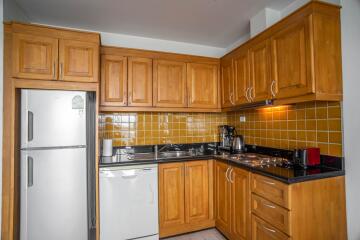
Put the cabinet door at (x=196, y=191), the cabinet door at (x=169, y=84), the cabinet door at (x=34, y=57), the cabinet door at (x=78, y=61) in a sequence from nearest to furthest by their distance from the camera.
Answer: the cabinet door at (x=34, y=57), the cabinet door at (x=78, y=61), the cabinet door at (x=196, y=191), the cabinet door at (x=169, y=84)

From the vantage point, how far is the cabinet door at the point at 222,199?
224 centimetres

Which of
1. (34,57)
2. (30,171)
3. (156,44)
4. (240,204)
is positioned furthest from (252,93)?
(30,171)

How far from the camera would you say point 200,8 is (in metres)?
2.14

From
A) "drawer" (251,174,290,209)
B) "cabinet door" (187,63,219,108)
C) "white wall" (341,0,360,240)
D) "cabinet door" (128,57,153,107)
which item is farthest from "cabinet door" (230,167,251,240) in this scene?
"cabinet door" (128,57,153,107)

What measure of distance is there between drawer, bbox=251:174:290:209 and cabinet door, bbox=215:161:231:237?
462 mm

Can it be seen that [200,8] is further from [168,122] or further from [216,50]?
[168,122]

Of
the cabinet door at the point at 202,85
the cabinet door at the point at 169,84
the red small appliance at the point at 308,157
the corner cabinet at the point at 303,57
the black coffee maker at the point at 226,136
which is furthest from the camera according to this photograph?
the black coffee maker at the point at 226,136

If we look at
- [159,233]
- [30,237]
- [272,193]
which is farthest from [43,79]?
[272,193]

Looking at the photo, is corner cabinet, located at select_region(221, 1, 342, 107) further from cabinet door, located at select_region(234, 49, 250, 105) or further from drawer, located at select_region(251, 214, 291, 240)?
drawer, located at select_region(251, 214, 291, 240)

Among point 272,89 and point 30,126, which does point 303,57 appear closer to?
point 272,89

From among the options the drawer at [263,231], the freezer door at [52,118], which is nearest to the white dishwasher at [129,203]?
the freezer door at [52,118]

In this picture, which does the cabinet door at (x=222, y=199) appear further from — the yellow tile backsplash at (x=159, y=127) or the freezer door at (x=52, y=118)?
the freezer door at (x=52, y=118)

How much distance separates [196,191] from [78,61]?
2031 mm

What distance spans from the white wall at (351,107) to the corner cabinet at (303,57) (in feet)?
0.19
